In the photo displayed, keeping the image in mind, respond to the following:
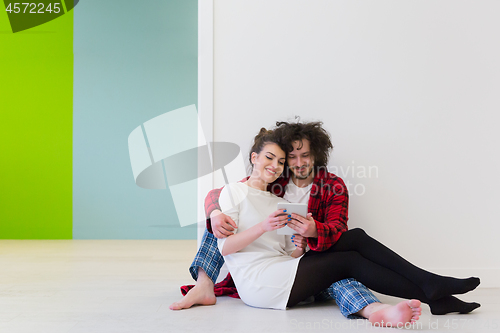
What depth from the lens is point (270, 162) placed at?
1.56 metres

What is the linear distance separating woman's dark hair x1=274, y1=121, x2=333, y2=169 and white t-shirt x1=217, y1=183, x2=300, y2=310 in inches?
9.3

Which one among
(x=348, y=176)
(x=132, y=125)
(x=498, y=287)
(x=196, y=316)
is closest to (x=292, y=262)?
(x=196, y=316)

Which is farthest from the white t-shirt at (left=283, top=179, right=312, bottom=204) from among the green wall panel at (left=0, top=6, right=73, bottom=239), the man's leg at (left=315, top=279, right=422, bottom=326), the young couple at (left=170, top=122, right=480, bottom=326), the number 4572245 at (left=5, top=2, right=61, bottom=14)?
the number 4572245 at (left=5, top=2, right=61, bottom=14)

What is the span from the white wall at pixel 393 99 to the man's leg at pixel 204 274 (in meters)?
0.53

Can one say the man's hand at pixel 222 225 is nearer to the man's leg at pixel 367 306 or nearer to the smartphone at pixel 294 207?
the smartphone at pixel 294 207

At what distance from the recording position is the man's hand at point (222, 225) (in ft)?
4.82

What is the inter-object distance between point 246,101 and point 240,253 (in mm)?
805

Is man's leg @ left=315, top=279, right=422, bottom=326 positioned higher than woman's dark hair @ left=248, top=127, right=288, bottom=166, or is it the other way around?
woman's dark hair @ left=248, top=127, right=288, bottom=166

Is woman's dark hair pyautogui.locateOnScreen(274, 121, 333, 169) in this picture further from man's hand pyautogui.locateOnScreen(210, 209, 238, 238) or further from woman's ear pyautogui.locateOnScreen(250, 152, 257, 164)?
man's hand pyautogui.locateOnScreen(210, 209, 238, 238)

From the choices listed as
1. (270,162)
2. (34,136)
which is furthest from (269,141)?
(34,136)

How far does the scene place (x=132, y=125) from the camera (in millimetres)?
3838

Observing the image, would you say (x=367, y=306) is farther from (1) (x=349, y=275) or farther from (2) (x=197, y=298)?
(2) (x=197, y=298)

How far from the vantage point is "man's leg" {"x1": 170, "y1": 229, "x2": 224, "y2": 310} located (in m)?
1.49

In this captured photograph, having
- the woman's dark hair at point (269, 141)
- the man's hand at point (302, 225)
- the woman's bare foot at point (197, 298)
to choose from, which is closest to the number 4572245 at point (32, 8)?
the woman's dark hair at point (269, 141)
